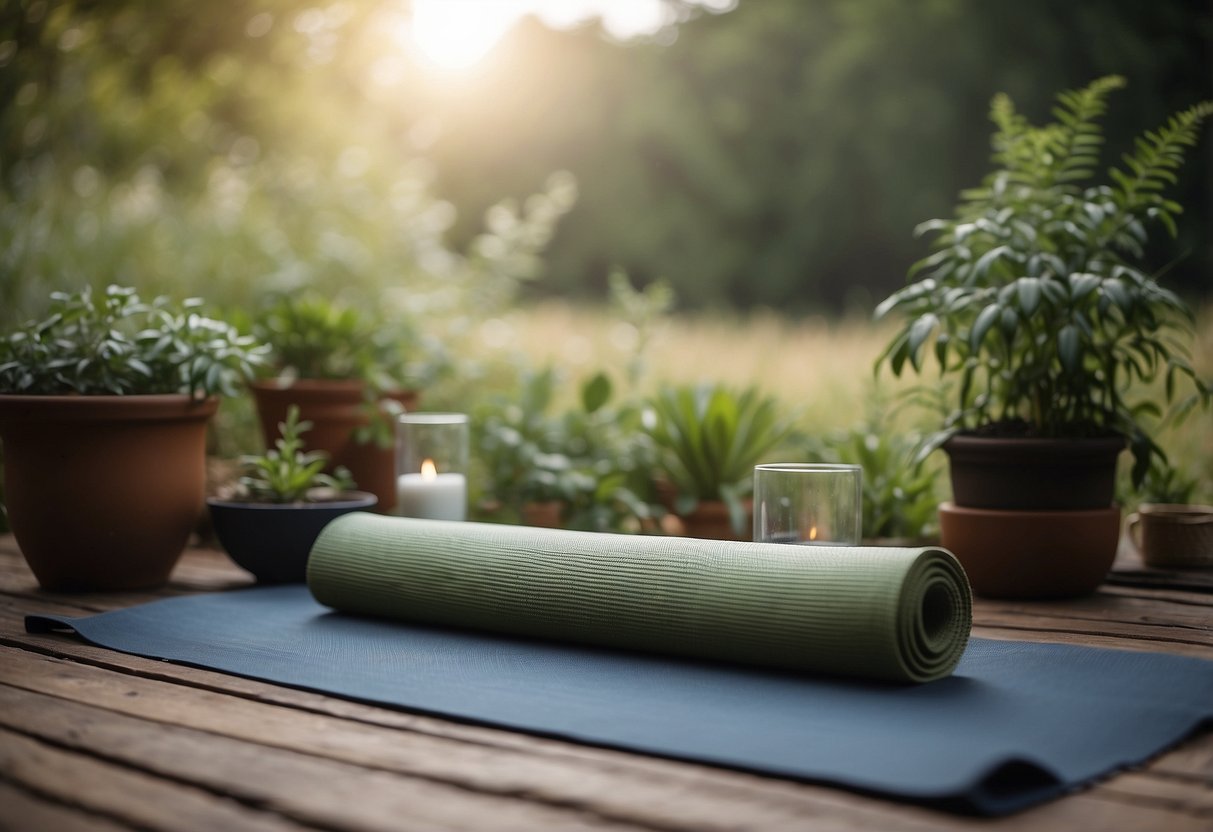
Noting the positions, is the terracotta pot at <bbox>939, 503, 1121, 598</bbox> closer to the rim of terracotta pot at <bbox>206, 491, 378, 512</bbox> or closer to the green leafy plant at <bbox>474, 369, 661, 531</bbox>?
the green leafy plant at <bbox>474, 369, 661, 531</bbox>

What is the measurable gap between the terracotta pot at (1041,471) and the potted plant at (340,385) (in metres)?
1.34

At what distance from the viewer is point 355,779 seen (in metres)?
1.06

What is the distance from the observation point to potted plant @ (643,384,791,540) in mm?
2803

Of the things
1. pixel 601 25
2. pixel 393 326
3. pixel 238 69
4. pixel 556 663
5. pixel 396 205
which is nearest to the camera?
pixel 556 663

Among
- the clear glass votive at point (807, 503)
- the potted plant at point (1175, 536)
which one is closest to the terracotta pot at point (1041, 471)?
the potted plant at point (1175, 536)

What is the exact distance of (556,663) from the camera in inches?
58.9

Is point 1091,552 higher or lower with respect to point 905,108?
lower

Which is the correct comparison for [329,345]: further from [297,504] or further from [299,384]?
[297,504]

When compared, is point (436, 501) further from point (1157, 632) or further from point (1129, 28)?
point (1129, 28)

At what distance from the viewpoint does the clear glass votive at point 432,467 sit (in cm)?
228

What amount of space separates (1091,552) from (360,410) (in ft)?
5.57

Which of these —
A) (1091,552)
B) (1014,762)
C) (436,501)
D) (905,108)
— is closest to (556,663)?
(1014,762)

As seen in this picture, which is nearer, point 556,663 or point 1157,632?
point 556,663

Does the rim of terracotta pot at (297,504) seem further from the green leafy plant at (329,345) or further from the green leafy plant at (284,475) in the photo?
the green leafy plant at (329,345)
